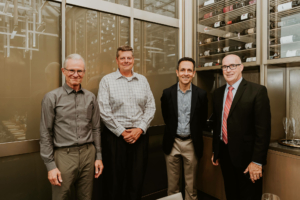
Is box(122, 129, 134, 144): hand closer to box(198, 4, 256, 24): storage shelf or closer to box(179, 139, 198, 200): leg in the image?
box(179, 139, 198, 200): leg

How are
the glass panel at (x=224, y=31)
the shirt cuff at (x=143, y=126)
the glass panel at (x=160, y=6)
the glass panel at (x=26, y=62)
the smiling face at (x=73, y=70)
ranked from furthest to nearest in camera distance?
the glass panel at (x=160, y=6)
the glass panel at (x=224, y=31)
the shirt cuff at (x=143, y=126)
the glass panel at (x=26, y=62)
the smiling face at (x=73, y=70)

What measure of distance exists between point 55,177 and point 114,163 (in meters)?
0.57

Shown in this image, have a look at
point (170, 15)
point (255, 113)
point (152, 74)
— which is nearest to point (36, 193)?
point (152, 74)

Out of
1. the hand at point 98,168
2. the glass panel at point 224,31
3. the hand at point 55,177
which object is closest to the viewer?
the hand at point 55,177

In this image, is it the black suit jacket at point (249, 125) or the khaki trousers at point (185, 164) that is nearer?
the black suit jacket at point (249, 125)

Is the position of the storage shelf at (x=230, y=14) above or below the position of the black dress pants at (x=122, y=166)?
above

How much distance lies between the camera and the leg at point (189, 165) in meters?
2.23

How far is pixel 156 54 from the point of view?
294 cm

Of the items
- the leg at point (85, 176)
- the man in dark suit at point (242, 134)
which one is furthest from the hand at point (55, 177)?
the man in dark suit at point (242, 134)

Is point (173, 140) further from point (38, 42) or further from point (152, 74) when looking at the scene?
point (38, 42)

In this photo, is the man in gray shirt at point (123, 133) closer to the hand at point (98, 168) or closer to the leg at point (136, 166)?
the leg at point (136, 166)

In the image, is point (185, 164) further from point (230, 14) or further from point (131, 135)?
point (230, 14)

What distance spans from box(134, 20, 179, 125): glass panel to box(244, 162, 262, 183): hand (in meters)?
1.42

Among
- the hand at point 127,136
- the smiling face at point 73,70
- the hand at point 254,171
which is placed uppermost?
the smiling face at point 73,70
